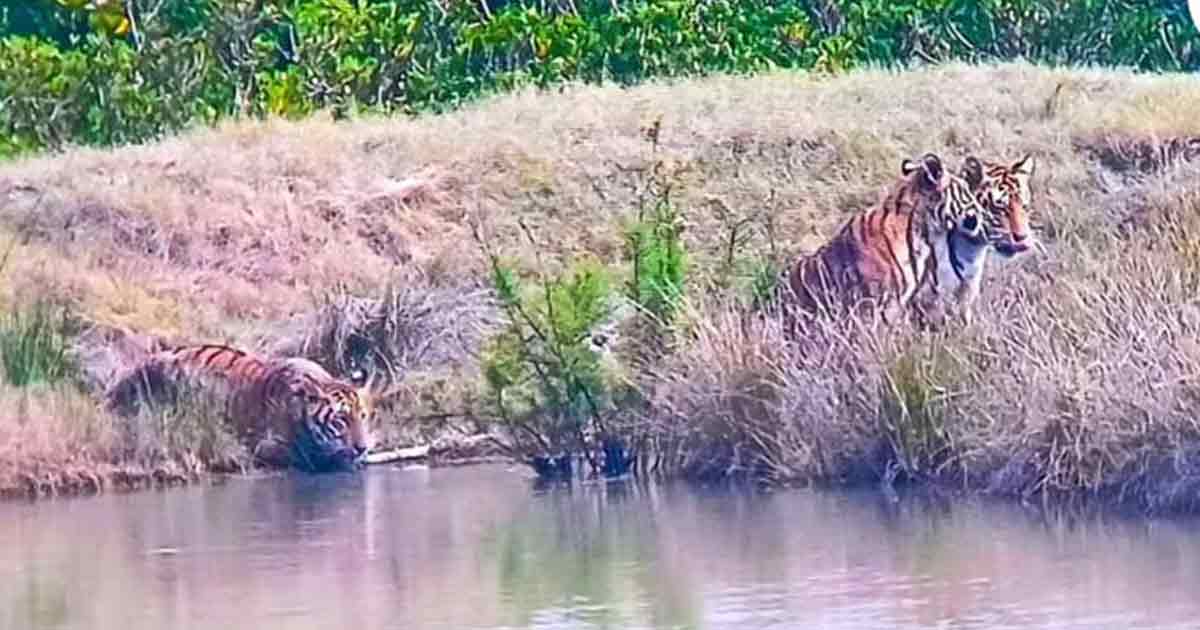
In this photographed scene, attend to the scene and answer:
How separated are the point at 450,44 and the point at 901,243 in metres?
13.9

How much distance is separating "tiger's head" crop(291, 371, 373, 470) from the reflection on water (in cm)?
128

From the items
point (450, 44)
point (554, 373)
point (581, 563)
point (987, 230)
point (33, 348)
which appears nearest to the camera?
point (581, 563)

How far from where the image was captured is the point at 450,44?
99.9ft

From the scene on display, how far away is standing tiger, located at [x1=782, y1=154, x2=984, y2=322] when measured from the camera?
55.0 ft

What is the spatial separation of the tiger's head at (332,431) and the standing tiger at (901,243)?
2.53 meters

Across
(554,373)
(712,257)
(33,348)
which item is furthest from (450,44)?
(554,373)

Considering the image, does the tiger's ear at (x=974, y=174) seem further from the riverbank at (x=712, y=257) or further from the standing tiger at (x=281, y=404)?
the standing tiger at (x=281, y=404)

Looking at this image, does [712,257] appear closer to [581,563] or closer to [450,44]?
[581,563]

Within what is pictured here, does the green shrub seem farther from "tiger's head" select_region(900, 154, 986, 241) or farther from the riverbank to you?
"tiger's head" select_region(900, 154, 986, 241)

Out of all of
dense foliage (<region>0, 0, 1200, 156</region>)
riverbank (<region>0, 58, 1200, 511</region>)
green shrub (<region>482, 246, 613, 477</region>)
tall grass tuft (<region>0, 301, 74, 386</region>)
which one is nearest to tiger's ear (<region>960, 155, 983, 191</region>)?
riverbank (<region>0, 58, 1200, 511</region>)

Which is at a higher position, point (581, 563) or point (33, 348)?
point (33, 348)

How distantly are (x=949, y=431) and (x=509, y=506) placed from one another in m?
2.14

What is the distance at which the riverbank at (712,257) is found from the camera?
14.3 meters

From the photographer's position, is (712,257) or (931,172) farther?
(712,257)
